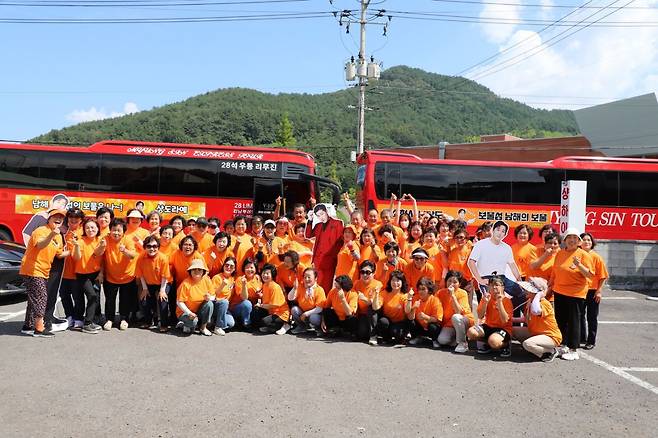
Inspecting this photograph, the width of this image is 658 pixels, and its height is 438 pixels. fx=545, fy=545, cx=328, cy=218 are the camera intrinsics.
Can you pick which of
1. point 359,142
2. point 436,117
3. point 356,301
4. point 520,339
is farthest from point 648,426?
point 436,117

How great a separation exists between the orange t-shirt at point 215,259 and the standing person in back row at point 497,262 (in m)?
3.29

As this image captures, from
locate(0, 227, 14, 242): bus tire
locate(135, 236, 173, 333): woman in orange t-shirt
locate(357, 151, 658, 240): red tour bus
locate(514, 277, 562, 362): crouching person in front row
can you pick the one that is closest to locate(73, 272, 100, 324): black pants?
locate(135, 236, 173, 333): woman in orange t-shirt

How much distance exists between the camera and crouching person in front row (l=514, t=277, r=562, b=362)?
239 inches

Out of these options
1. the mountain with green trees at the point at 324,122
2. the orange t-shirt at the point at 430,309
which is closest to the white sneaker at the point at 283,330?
the orange t-shirt at the point at 430,309

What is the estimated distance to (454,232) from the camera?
7.89m

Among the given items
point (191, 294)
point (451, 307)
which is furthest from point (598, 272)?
point (191, 294)

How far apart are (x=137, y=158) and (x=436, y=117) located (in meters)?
86.4

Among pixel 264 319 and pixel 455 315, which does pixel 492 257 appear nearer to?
pixel 455 315

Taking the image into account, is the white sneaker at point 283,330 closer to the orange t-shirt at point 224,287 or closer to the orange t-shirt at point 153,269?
the orange t-shirt at point 224,287

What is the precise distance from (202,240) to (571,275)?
495 centimetres

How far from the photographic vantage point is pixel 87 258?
A: 688cm

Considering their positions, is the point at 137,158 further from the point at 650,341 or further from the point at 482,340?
the point at 650,341

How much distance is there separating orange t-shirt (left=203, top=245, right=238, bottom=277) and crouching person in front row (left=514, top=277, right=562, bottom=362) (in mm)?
3880

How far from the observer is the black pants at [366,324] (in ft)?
22.1
